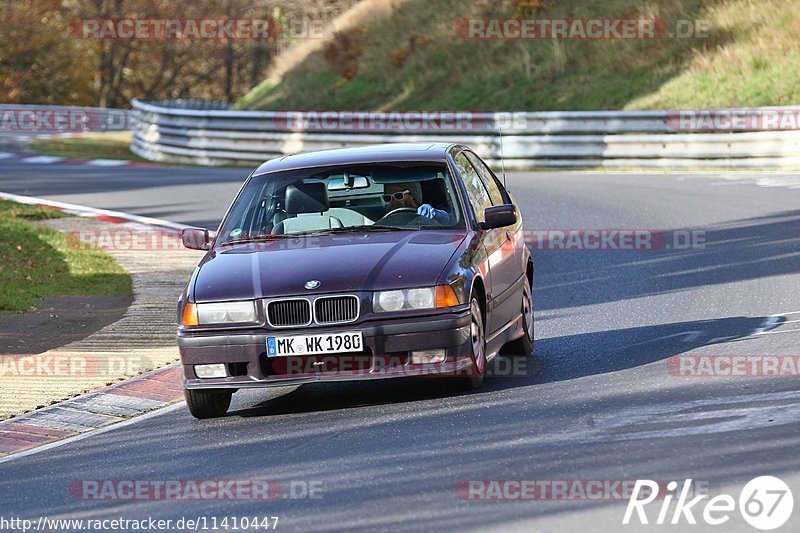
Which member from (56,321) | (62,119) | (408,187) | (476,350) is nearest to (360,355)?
(476,350)

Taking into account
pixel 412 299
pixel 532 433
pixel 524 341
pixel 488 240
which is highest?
pixel 488 240

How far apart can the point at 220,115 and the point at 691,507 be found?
27.6 meters

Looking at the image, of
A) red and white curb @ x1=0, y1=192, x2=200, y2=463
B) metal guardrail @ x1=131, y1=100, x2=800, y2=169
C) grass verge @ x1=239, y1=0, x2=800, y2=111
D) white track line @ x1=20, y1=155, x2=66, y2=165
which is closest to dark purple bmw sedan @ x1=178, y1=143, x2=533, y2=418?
red and white curb @ x1=0, y1=192, x2=200, y2=463

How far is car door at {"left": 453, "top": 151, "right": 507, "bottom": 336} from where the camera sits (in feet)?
31.6

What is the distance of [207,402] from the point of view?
932 cm

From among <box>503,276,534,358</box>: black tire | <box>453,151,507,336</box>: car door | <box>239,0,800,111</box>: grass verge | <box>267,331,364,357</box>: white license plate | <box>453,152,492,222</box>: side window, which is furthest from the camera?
<box>239,0,800,111</box>: grass verge

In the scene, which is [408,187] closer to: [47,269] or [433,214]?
[433,214]

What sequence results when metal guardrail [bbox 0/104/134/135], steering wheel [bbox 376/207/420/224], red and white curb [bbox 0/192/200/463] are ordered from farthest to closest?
metal guardrail [bbox 0/104/134/135] → steering wheel [bbox 376/207/420/224] → red and white curb [bbox 0/192/200/463]

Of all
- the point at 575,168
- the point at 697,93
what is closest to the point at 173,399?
the point at 575,168

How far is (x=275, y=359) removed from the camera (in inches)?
349

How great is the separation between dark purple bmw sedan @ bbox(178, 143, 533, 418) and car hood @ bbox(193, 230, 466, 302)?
0.01 m

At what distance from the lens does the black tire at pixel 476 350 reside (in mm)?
9020

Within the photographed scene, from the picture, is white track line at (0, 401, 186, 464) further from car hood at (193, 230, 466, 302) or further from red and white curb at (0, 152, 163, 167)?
red and white curb at (0, 152, 163, 167)

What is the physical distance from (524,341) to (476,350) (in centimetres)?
166
